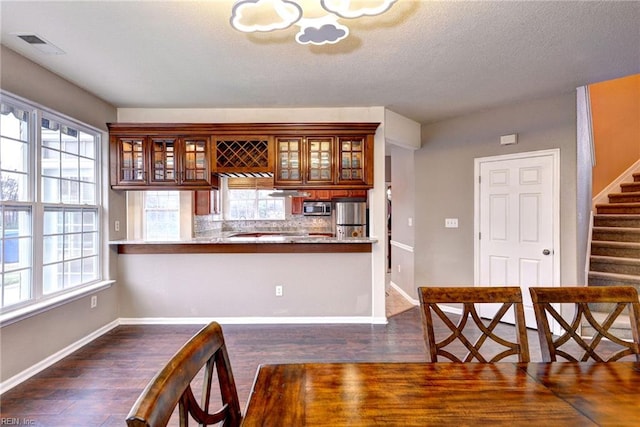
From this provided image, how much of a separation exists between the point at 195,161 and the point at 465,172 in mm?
3285

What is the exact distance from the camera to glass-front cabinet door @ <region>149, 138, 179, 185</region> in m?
3.54

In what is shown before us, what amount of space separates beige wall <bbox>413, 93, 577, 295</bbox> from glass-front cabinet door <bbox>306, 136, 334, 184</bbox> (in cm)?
157

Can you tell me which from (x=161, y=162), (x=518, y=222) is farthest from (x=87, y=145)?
(x=518, y=222)

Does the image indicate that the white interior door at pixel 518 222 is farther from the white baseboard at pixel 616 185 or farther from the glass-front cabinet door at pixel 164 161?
the glass-front cabinet door at pixel 164 161

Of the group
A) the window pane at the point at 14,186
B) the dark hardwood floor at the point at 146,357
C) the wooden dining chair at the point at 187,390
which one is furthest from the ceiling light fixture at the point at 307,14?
the dark hardwood floor at the point at 146,357

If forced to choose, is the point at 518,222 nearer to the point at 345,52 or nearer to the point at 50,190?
the point at 345,52

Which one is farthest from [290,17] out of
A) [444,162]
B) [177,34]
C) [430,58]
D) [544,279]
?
[544,279]

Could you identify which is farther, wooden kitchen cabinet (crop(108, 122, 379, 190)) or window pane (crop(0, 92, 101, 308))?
wooden kitchen cabinet (crop(108, 122, 379, 190))

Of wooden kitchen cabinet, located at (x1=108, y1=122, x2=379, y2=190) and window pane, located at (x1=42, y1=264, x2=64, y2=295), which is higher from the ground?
wooden kitchen cabinet, located at (x1=108, y1=122, x2=379, y2=190)

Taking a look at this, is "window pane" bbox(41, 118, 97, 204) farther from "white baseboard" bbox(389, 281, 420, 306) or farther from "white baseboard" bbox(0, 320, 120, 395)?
"white baseboard" bbox(389, 281, 420, 306)

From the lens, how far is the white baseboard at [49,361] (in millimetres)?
2322

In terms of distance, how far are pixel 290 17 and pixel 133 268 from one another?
3.27 meters
